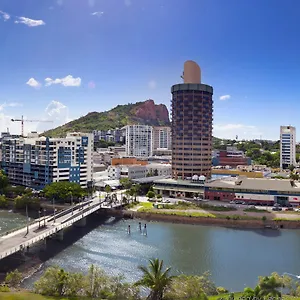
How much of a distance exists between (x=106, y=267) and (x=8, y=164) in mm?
34603

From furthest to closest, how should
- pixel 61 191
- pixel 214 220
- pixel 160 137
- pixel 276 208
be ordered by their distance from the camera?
pixel 160 137
pixel 61 191
pixel 276 208
pixel 214 220

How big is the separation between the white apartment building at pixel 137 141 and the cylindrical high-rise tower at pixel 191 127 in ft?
152

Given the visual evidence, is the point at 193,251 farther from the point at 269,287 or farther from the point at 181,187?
the point at 181,187

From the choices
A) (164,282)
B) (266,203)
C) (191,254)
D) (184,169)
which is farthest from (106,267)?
(184,169)

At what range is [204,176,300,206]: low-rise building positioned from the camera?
4020cm

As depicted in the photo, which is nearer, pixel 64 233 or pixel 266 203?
pixel 64 233

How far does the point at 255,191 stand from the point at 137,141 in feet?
197

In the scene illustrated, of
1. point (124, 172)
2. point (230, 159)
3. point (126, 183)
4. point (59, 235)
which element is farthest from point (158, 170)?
point (59, 235)

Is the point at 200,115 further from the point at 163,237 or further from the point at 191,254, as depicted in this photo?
the point at 191,254

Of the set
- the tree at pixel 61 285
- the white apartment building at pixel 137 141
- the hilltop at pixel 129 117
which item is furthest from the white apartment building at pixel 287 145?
the hilltop at pixel 129 117

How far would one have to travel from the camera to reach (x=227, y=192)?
43.1m

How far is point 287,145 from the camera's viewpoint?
82062 mm

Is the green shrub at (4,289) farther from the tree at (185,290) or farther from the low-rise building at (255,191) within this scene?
the low-rise building at (255,191)

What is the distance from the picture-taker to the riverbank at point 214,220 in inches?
1308
